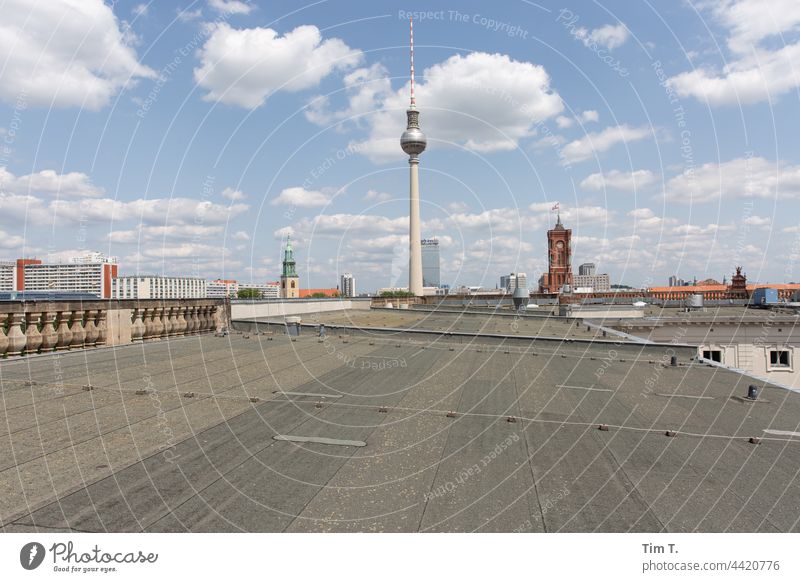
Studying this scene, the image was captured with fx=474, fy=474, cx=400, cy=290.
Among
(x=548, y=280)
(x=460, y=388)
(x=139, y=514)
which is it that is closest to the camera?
(x=139, y=514)

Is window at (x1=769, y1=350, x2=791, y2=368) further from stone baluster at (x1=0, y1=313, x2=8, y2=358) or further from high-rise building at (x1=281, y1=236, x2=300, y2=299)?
high-rise building at (x1=281, y1=236, x2=300, y2=299)

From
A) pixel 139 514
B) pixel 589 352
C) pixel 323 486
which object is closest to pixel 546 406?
pixel 323 486

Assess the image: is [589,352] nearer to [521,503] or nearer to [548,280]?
[521,503]

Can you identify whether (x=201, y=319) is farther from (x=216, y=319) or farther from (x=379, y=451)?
(x=379, y=451)

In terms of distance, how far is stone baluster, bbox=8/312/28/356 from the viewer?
50.3ft

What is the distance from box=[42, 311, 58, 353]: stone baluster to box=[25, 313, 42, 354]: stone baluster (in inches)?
6.6

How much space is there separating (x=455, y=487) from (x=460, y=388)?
291 inches

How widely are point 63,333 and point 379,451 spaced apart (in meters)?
15.1

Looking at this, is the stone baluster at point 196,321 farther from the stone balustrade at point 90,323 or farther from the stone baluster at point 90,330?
the stone baluster at point 90,330

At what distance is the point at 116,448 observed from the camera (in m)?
7.55

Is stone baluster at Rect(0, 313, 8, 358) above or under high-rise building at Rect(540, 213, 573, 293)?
under

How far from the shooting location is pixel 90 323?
18.7 metres
